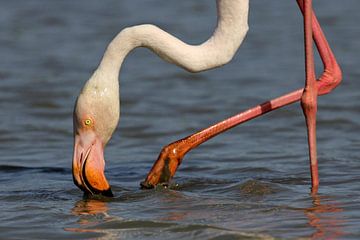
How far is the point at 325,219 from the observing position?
9195 millimetres

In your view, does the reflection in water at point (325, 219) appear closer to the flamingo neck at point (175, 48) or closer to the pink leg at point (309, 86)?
the pink leg at point (309, 86)

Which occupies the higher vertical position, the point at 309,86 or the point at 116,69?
the point at 116,69

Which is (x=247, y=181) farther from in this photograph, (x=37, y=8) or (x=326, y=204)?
(x=37, y=8)

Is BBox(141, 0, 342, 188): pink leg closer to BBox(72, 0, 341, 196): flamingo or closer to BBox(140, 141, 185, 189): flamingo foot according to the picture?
BBox(140, 141, 185, 189): flamingo foot

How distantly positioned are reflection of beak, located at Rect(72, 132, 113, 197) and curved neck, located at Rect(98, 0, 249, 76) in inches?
27.1

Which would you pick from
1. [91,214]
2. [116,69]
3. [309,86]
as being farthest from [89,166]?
[309,86]

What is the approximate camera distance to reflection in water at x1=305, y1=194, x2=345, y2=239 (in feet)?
28.5

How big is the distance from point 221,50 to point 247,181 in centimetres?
137

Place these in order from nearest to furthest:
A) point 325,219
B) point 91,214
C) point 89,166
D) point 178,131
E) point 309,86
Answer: point 325,219 → point 91,214 → point 89,166 → point 309,86 → point 178,131

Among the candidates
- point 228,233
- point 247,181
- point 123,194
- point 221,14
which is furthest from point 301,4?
point 228,233

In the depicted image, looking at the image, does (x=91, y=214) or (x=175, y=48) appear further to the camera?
(x=175, y=48)

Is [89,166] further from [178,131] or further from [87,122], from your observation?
[178,131]

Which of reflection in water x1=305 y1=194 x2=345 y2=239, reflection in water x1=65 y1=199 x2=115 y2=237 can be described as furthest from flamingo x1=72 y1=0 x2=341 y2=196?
reflection in water x1=305 y1=194 x2=345 y2=239

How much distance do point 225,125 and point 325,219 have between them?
2.17 metres
